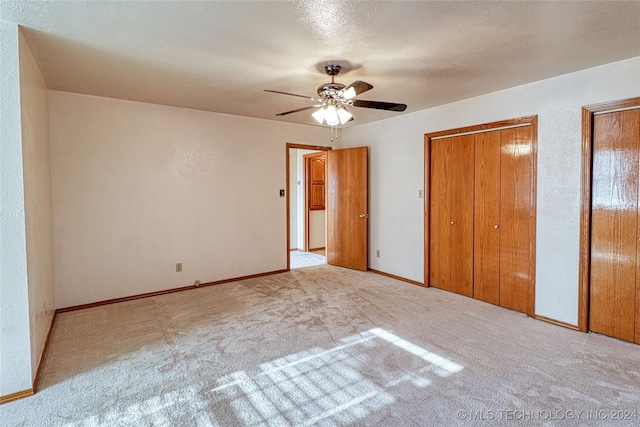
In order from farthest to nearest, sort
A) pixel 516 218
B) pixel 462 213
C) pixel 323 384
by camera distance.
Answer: pixel 462 213 → pixel 516 218 → pixel 323 384

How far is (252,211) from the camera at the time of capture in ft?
16.7

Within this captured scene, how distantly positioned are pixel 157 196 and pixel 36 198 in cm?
166

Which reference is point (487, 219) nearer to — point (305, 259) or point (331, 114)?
point (331, 114)

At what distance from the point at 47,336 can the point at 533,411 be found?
12.3 ft

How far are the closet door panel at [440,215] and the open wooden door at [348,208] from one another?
1.12 m

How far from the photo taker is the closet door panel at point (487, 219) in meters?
3.84

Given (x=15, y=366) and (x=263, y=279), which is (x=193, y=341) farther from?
(x=263, y=279)

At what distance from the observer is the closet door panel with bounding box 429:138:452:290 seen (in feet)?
14.3

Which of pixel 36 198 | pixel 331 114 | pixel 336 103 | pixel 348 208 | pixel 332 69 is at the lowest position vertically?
pixel 348 208

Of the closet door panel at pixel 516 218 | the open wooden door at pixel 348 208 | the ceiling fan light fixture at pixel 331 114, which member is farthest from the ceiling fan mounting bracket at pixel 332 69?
→ the open wooden door at pixel 348 208

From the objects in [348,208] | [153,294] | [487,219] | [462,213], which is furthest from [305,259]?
[487,219]

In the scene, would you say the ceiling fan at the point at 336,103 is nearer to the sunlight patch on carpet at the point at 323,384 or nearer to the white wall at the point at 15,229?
the white wall at the point at 15,229

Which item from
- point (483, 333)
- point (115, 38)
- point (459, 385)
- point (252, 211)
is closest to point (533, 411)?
point (459, 385)

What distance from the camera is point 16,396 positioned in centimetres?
216
